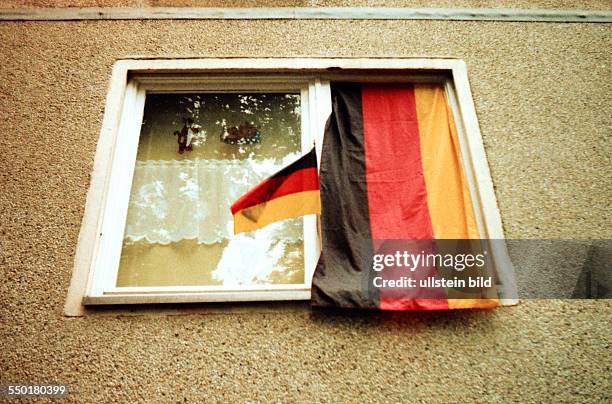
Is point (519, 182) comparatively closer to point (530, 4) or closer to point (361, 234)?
point (361, 234)

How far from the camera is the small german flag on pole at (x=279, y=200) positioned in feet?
Result: 7.64

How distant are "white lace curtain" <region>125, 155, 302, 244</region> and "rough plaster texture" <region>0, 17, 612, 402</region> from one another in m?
0.38

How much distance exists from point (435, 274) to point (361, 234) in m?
0.53

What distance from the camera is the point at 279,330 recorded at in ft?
6.95

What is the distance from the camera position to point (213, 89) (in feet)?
9.95

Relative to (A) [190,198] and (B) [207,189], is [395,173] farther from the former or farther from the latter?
(A) [190,198]

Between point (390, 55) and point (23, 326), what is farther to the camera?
point (390, 55)

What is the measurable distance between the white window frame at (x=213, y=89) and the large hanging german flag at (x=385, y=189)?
11cm

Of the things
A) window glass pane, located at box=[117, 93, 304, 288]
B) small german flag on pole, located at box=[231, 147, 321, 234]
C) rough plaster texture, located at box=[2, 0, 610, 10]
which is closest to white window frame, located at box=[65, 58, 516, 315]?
window glass pane, located at box=[117, 93, 304, 288]

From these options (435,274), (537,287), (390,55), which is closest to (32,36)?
(390,55)

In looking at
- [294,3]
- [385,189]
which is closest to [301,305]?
[385,189]

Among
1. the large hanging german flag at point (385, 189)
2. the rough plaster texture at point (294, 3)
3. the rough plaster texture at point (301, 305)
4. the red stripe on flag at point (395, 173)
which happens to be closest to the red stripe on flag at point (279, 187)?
the large hanging german flag at point (385, 189)

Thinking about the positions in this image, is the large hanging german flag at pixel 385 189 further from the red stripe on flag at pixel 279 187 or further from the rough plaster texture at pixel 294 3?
the rough plaster texture at pixel 294 3

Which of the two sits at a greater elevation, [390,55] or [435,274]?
[390,55]
